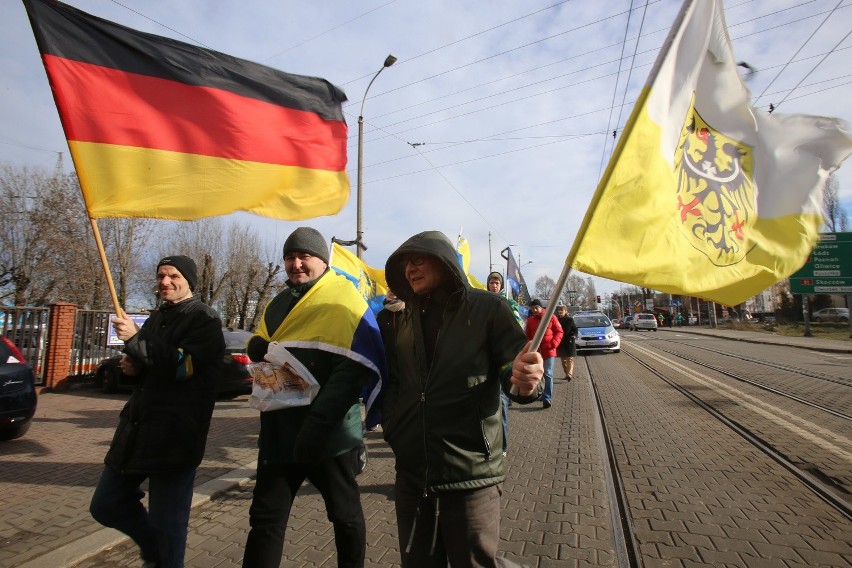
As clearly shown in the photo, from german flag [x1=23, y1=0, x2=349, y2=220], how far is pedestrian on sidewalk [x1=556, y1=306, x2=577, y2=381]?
787 cm

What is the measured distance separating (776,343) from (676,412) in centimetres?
2125

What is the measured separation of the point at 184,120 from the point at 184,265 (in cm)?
101

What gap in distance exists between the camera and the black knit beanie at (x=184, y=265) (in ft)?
9.42

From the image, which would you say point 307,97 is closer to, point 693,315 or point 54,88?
point 54,88

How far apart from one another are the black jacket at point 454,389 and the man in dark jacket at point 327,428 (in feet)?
0.87

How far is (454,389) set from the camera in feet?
6.79

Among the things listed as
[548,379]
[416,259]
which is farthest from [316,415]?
[548,379]

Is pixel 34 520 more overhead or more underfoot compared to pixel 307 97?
more underfoot

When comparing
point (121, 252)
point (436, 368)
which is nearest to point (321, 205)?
point (436, 368)

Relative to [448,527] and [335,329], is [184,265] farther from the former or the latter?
[448,527]

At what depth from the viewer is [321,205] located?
138 inches

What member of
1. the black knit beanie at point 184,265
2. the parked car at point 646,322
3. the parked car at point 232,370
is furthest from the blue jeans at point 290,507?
the parked car at point 646,322

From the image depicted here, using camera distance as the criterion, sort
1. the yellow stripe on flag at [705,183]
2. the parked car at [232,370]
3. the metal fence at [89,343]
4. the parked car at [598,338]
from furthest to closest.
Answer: the parked car at [598,338] < the metal fence at [89,343] < the parked car at [232,370] < the yellow stripe on flag at [705,183]

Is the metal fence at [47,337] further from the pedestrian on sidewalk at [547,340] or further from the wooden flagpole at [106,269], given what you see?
the pedestrian on sidewalk at [547,340]
